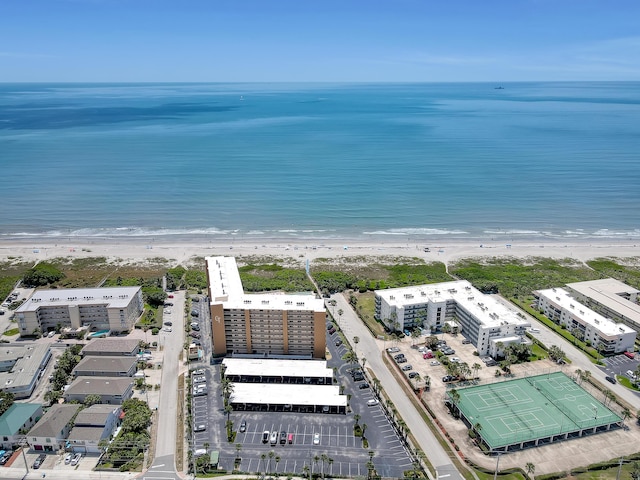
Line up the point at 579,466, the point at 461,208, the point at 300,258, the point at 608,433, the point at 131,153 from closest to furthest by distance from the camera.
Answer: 1. the point at 579,466
2. the point at 608,433
3. the point at 300,258
4. the point at 461,208
5. the point at 131,153

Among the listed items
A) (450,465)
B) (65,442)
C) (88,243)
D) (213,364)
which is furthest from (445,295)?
(88,243)

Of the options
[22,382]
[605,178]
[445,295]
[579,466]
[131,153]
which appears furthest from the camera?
[131,153]

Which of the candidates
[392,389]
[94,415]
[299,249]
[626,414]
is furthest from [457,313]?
[94,415]

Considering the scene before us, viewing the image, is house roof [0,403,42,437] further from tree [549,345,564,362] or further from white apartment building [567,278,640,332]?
white apartment building [567,278,640,332]

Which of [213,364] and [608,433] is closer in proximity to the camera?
[608,433]

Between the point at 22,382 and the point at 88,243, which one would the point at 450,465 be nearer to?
the point at 22,382

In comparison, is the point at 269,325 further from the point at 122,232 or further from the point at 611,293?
the point at 122,232

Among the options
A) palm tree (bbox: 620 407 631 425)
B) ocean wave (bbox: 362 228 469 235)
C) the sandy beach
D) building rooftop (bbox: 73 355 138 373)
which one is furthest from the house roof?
ocean wave (bbox: 362 228 469 235)

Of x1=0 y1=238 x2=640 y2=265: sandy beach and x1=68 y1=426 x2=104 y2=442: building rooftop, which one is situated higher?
x1=68 y1=426 x2=104 y2=442: building rooftop
